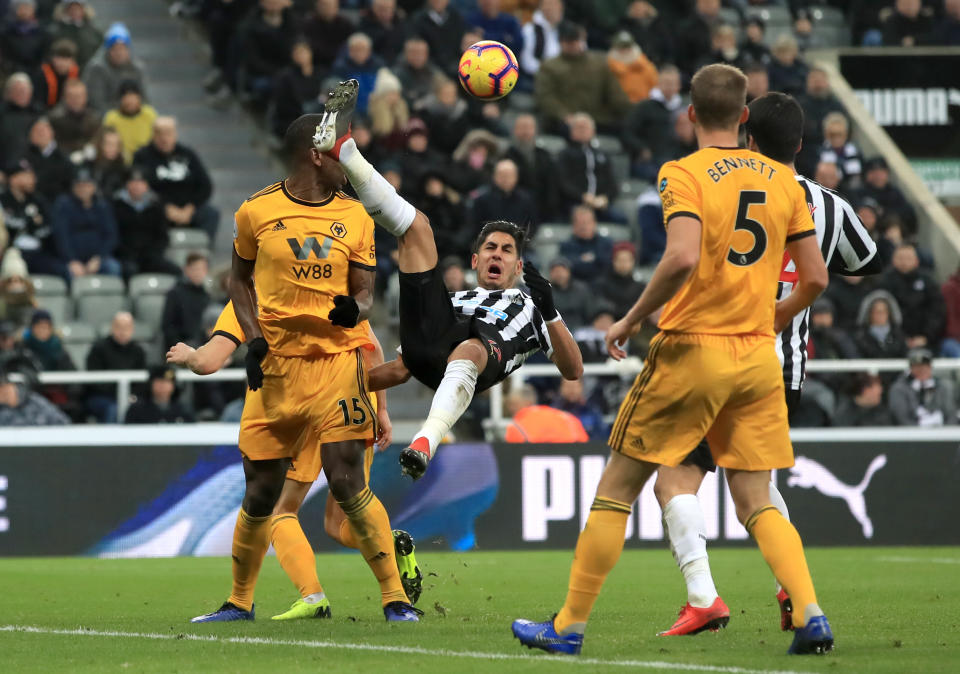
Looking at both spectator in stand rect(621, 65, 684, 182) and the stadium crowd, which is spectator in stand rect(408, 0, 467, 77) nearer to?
the stadium crowd

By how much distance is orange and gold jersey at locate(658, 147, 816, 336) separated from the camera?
251 inches

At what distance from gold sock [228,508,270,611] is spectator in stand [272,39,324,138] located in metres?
11.1

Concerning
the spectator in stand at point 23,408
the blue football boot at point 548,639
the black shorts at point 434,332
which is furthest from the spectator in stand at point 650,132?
the blue football boot at point 548,639

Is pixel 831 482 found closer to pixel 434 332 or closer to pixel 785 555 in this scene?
pixel 434 332

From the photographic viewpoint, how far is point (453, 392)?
25.6ft

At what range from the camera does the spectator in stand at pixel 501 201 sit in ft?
56.3

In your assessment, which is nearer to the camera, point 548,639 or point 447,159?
point 548,639

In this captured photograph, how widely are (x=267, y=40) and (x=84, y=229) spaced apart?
13.2 feet

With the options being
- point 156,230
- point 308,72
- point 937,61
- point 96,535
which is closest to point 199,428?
point 96,535

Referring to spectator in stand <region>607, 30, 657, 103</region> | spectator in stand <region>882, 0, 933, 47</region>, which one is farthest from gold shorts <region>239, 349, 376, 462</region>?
spectator in stand <region>882, 0, 933, 47</region>

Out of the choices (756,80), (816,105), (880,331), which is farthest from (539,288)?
(816,105)

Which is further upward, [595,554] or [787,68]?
[787,68]

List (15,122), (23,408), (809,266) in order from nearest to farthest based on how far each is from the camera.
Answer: (809,266) → (23,408) → (15,122)

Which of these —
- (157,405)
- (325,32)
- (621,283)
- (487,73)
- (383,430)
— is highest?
(325,32)
